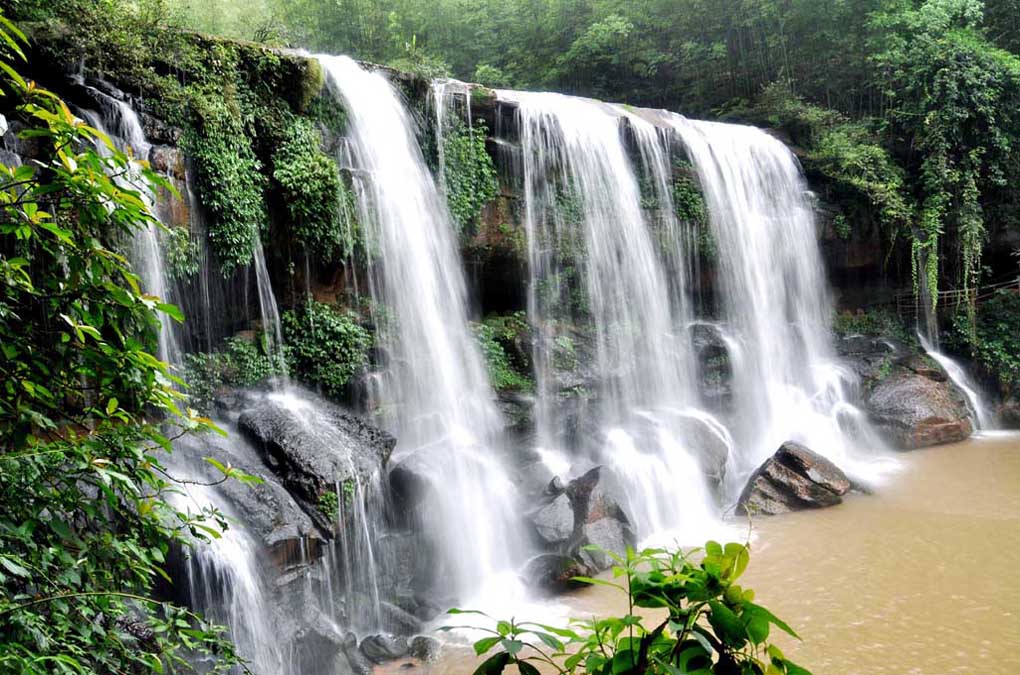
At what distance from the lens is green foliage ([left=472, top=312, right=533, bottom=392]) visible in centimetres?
1116

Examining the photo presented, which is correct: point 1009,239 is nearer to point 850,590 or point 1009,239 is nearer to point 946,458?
point 946,458

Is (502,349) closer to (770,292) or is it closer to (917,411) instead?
(770,292)

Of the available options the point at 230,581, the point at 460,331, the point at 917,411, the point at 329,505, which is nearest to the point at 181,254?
the point at 329,505

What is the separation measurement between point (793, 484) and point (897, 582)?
2740 millimetres

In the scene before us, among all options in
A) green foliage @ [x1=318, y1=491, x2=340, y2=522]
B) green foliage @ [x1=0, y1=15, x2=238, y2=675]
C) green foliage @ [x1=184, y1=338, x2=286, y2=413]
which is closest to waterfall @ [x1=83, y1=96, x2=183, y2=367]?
green foliage @ [x1=184, y1=338, x2=286, y2=413]

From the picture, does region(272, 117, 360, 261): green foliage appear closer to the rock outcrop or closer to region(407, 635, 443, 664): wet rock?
the rock outcrop

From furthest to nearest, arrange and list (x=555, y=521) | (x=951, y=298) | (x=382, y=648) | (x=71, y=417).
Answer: (x=951, y=298)
(x=555, y=521)
(x=382, y=648)
(x=71, y=417)

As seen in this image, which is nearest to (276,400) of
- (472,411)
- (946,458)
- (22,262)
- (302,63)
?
(472,411)

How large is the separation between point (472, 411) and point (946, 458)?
8.09m

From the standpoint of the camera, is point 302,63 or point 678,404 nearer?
point 302,63

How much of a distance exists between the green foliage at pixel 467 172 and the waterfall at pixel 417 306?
0.33 meters

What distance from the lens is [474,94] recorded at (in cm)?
1152

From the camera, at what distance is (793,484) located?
→ 9.79 metres

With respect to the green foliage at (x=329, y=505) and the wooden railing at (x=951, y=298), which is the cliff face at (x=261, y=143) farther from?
the wooden railing at (x=951, y=298)
